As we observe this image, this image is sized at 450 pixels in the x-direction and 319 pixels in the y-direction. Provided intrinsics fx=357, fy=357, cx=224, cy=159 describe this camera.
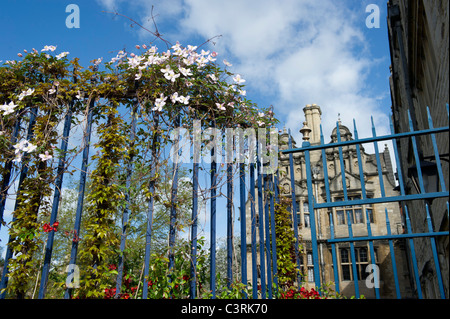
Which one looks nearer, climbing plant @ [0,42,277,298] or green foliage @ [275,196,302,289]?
climbing plant @ [0,42,277,298]

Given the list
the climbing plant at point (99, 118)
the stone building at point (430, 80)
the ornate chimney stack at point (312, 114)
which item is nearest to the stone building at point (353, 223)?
the ornate chimney stack at point (312, 114)

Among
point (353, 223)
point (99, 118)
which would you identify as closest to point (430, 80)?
point (99, 118)

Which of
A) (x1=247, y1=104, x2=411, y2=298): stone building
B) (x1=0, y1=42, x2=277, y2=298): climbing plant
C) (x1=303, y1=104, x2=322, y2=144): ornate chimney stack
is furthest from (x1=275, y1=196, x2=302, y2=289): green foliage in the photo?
(x1=303, y1=104, x2=322, y2=144): ornate chimney stack

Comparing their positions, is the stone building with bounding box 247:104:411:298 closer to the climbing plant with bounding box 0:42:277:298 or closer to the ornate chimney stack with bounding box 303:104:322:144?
the ornate chimney stack with bounding box 303:104:322:144

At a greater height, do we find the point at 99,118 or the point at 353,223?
the point at 353,223

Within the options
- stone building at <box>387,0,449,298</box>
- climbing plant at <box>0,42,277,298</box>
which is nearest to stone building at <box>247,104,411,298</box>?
stone building at <box>387,0,449,298</box>

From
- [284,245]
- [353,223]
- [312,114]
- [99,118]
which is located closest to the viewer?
[99,118]

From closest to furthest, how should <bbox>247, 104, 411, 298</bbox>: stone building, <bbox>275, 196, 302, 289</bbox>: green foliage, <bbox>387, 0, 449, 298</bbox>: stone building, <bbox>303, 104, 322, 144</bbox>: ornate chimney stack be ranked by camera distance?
1. <bbox>387, 0, 449, 298</bbox>: stone building
2. <bbox>275, 196, 302, 289</bbox>: green foliage
3. <bbox>247, 104, 411, 298</bbox>: stone building
4. <bbox>303, 104, 322, 144</bbox>: ornate chimney stack

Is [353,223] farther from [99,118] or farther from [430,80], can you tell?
[99,118]

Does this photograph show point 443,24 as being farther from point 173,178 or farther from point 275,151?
point 173,178

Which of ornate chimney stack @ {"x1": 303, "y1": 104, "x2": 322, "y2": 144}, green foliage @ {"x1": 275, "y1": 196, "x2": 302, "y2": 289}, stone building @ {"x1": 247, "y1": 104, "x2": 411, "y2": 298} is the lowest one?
green foliage @ {"x1": 275, "y1": 196, "x2": 302, "y2": 289}

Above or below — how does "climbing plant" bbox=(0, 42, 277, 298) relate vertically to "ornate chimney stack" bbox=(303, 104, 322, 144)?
below

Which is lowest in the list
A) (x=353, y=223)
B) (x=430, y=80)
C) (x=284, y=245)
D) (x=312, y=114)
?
(x=284, y=245)

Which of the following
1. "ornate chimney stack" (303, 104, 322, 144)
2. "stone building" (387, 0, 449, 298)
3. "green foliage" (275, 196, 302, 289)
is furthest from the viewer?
"ornate chimney stack" (303, 104, 322, 144)
